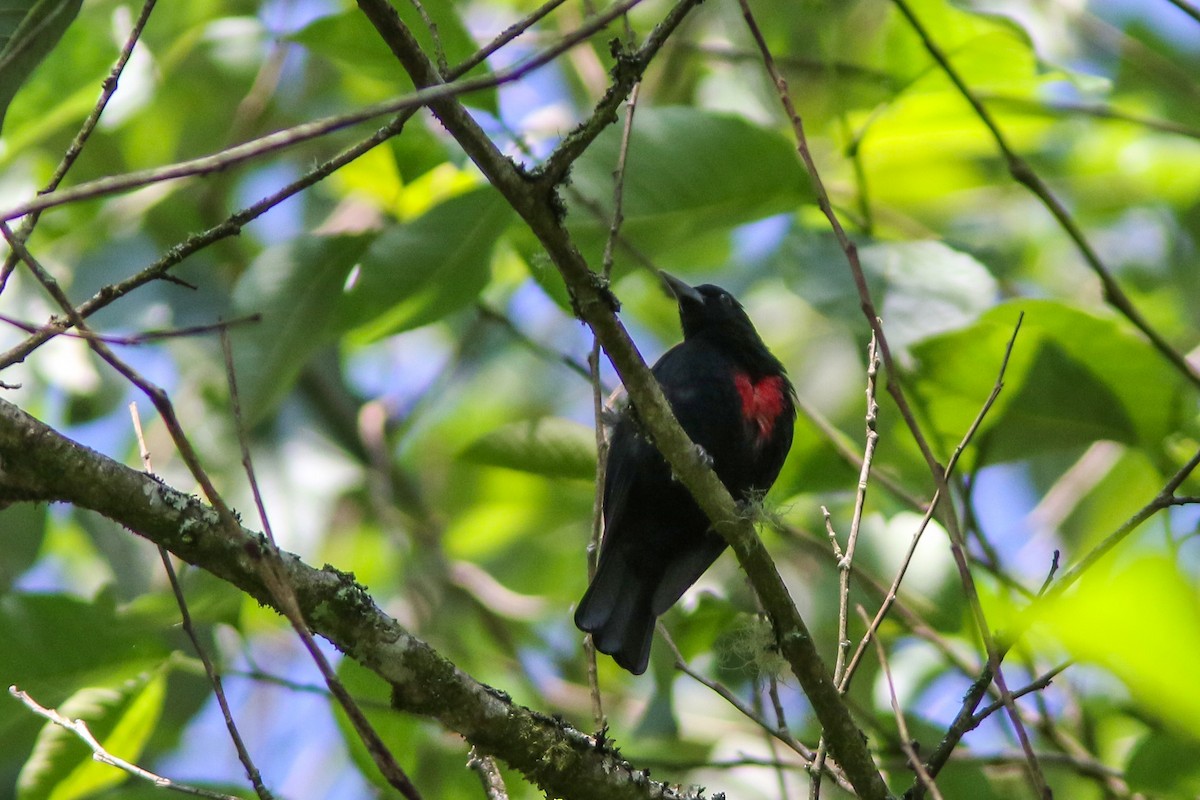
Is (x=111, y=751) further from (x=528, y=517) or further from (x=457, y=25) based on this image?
(x=528, y=517)

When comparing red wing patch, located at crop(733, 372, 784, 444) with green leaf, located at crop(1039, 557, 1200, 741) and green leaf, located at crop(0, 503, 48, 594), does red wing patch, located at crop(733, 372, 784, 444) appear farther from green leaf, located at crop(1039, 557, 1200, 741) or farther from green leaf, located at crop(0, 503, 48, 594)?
green leaf, located at crop(1039, 557, 1200, 741)

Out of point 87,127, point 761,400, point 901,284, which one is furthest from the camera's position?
point 761,400

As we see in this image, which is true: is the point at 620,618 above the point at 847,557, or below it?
above

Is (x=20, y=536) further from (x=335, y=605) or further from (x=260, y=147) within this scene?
(x=260, y=147)

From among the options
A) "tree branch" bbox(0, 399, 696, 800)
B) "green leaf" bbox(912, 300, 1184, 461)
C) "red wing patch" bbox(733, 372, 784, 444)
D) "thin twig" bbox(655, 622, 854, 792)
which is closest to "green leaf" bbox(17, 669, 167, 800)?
"tree branch" bbox(0, 399, 696, 800)

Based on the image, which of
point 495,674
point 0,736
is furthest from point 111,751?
point 495,674

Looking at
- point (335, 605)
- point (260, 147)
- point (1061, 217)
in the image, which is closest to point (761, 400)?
point (1061, 217)

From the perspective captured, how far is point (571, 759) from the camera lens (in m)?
2.60

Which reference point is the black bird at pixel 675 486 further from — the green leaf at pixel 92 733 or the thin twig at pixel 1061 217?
the green leaf at pixel 92 733

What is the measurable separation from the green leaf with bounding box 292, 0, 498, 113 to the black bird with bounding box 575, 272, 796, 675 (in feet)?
3.78

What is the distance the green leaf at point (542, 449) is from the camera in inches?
157

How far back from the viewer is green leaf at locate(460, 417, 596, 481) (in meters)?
3.98

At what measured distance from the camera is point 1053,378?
3.41 m

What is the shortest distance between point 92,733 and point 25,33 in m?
1.73
